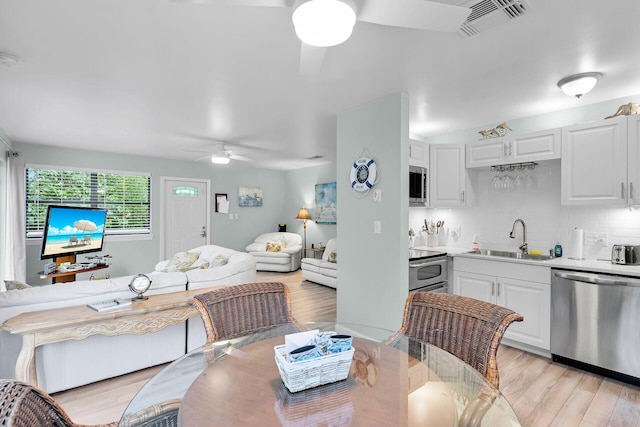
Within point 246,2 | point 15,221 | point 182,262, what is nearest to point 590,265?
point 246,2

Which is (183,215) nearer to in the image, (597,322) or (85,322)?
(85,322)

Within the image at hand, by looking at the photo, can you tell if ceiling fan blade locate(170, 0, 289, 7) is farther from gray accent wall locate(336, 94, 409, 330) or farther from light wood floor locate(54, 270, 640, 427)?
light wood floor locate(54, 270, 640, 427)

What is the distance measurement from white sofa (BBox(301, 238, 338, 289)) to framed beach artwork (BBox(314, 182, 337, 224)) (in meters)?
1.09

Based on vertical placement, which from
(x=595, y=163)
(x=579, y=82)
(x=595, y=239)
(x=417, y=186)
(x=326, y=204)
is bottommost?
(x=595, y=239)

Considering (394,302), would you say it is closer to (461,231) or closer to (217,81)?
(461,231)

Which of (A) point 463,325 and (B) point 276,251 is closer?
(A) point 463,325

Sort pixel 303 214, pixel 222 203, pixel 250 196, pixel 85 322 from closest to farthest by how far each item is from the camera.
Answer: pixel 85 322
pixel 222 203
pixel 303 214
pixel 250 196

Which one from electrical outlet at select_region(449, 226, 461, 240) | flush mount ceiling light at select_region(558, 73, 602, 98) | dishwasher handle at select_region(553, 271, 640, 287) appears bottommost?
dishwasher handle at select_region(553, 271, 640, 287)

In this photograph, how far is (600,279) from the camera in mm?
2594

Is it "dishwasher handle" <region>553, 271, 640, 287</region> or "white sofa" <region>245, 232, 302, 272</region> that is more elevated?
"dishwasher handle" <region>553, 271, 640, 287</region>

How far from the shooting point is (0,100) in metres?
3.11

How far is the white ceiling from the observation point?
1799 mm

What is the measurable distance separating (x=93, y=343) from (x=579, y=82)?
4124 millimetres

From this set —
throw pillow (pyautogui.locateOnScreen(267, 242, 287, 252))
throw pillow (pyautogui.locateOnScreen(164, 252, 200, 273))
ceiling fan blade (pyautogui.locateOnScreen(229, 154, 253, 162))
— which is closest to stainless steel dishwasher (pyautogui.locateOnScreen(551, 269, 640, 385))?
throw pillow (pyautogui.locateOnScreen(164, 252, 200, 273))
